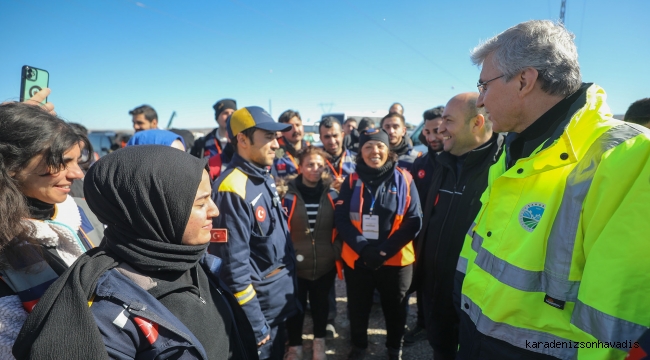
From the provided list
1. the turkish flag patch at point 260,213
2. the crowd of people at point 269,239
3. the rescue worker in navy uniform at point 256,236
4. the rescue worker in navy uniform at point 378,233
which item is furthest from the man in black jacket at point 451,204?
the turkish flag patch at point 260,213

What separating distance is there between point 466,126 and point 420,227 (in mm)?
1012

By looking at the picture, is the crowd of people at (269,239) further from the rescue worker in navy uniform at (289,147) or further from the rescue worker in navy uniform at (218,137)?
the rescue worker in navy uniform at (218,137)

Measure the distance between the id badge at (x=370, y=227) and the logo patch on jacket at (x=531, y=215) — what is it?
1.72m

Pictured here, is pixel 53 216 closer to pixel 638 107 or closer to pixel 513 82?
pixel 513 82

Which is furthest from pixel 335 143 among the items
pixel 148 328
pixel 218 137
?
pixel 148 328

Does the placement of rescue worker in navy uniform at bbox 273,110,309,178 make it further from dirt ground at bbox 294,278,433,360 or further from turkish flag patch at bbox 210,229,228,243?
turkish flag patch at bbox 210,229,228,243

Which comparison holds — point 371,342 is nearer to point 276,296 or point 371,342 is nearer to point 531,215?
point 276,296

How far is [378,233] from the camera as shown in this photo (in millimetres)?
2955

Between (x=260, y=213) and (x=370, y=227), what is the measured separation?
1.20 meters

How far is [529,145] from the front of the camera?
1.47 meters

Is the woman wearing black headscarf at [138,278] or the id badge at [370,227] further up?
the woman wearing black headscarf at [138,278]

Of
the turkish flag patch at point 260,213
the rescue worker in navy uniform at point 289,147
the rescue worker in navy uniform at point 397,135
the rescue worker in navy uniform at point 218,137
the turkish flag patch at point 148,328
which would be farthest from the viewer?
the rescue worker in navy uniform at point 218,137

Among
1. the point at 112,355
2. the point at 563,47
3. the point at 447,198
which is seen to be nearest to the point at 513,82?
the point at 563,47

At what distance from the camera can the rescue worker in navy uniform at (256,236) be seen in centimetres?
196
